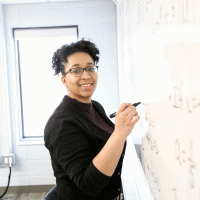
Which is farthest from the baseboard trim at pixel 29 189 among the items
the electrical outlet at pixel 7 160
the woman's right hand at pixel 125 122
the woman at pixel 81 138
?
the woman's right hand at pixel 125 122

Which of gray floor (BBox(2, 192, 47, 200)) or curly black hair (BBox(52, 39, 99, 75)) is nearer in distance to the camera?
curly black hair (BBox(52, 39, 99, 75))

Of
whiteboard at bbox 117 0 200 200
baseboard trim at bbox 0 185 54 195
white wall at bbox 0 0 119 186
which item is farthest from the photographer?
baseboard trim at bbox 0 185 54 195

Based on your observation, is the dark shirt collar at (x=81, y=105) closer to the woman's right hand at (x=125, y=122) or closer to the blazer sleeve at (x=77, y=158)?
the blazer sleeve at (x=77, y=158)

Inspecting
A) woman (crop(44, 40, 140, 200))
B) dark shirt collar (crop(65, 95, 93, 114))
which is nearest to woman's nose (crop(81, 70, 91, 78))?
woman (crop(44, 40, 140, 200))

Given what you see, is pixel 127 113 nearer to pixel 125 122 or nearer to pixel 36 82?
pixel 125 122

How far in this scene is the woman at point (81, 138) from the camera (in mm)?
678

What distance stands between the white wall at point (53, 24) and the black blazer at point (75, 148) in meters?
1.85

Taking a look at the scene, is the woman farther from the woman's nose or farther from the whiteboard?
the whiteboard

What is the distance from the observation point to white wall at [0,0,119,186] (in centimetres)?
262

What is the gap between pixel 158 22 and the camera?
52cm

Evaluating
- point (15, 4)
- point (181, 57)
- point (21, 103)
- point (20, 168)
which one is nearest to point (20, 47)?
point (15, 4)

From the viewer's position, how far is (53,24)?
8.66 feet

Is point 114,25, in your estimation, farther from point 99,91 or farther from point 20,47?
point 20,47

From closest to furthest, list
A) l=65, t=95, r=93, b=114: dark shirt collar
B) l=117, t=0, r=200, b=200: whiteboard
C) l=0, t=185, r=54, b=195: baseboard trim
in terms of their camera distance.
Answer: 1. l=117, t=0, r=200, b=200: whiteboard
2. l=65, t=95, r=93, b=114: dark shirt collar
3. l=0, t=185, r=54, b=195: baseboard trim
